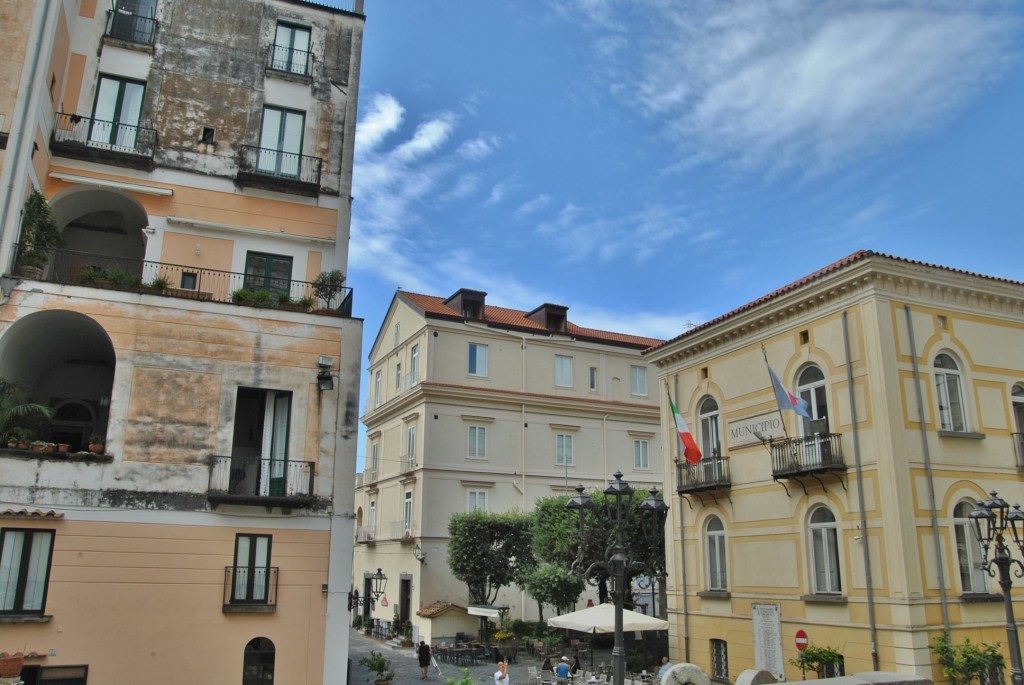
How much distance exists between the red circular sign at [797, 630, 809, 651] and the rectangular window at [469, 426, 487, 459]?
67.2 feet

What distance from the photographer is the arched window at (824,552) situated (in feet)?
62.8

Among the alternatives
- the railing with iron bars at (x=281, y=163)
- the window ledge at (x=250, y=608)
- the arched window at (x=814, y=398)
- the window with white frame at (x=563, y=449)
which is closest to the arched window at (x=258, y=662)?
the window ledge at (x=250, y=608)

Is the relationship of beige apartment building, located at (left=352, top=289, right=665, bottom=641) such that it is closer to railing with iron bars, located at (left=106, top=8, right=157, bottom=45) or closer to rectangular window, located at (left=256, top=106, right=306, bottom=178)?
rectangular window, located at (left=256, top=106, right=306, bottom=178)

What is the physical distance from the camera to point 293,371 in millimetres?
18516

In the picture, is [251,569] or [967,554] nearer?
[251,569]

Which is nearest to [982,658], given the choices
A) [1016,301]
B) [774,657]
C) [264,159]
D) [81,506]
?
[774,657]

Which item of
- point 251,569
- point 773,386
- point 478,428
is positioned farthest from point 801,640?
point 478,428

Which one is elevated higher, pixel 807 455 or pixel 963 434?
pixel 963 434

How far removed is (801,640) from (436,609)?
17.9 meters

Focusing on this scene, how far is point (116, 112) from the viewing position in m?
20.2

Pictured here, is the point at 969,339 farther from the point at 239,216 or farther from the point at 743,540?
the point at 239,216

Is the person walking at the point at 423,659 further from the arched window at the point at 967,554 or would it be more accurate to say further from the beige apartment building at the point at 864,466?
the arched window at the point at 967,554

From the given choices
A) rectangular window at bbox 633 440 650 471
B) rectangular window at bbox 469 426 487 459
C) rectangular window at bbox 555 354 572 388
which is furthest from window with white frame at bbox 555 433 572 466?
rectangular window at bbox 469 426 487 459

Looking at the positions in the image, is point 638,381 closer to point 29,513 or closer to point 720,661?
point 720,661
